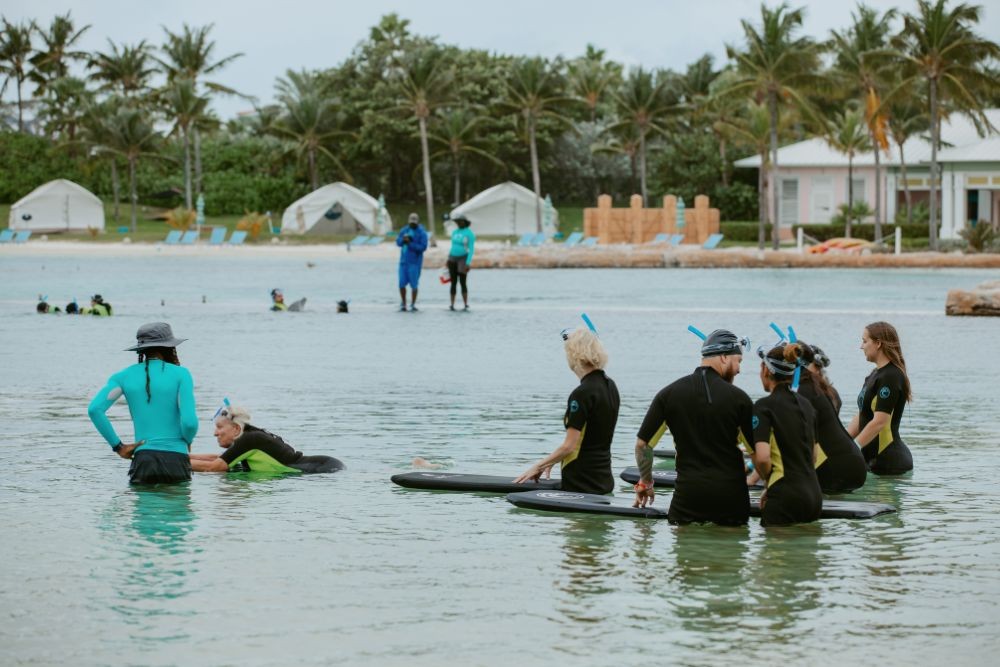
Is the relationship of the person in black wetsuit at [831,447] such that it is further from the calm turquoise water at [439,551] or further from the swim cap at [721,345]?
the swim cap at [721,345]

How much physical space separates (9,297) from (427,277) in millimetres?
12997

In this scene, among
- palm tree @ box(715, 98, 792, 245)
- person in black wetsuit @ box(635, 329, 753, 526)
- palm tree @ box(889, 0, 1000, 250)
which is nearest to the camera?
person in black wetsuit @ box(635, 329, 753, 526)

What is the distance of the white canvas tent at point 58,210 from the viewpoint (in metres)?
72.2

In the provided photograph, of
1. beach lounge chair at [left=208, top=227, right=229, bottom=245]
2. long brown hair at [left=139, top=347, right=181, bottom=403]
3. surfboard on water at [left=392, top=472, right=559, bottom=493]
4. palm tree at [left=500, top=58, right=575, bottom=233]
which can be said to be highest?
palm tree at [left=500, top=58, right=575, bottom=233]

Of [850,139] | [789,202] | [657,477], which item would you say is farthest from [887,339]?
[789,202]

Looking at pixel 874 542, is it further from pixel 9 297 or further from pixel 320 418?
pixel 9 297

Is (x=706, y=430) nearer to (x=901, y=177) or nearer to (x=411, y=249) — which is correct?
(x=411, y=249)

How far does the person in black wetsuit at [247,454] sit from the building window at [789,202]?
2305 inches

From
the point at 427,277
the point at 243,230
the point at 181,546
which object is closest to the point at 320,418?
the point at 181,546

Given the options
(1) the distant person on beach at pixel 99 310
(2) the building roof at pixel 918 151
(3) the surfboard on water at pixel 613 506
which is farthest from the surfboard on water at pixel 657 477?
(2) the building roof at pixel 918 151

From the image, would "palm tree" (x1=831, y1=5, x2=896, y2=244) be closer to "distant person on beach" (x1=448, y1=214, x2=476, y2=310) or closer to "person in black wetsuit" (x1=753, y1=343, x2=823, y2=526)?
"distant person on beach" (x1=448, y1=214, x2=476, y2=310)

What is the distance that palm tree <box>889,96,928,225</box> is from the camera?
6209cm

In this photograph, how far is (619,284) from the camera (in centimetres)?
4072

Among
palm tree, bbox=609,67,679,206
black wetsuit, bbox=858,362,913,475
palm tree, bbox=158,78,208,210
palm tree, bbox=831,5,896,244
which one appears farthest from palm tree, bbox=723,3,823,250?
black wetsuit, bbox=858,362,913,475
